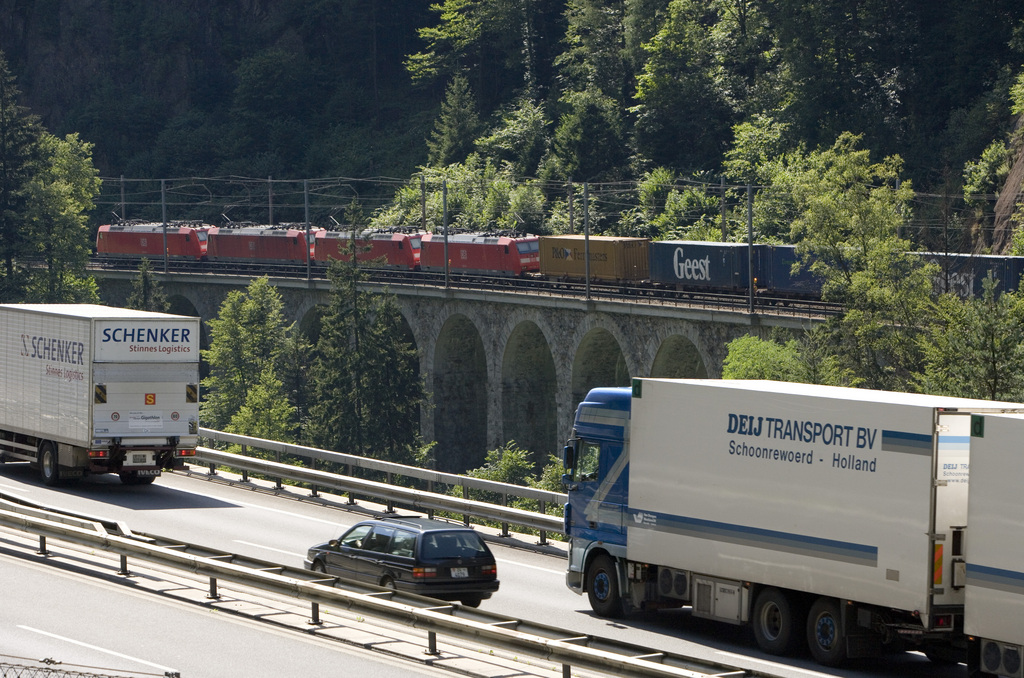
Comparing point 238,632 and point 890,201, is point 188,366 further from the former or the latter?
point 890,201

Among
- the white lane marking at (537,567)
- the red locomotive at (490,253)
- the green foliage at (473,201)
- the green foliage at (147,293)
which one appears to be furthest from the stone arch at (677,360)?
the green foliage at (147,293)

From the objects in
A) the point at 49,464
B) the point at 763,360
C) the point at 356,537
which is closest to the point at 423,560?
the point at 356,537

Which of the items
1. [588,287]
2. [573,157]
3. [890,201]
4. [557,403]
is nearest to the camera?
[890,201]

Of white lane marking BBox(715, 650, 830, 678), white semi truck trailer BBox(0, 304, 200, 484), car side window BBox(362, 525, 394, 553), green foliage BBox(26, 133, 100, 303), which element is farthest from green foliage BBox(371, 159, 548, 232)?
white lane marking BBox(715, 650, 830, 678)

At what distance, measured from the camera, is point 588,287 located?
63.6 metres

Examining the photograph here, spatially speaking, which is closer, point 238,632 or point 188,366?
point 238,632

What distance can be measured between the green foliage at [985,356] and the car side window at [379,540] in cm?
2081

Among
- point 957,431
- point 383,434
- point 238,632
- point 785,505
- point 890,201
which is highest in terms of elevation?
point 890,201

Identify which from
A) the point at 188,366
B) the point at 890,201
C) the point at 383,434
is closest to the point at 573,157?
the point at 383,434

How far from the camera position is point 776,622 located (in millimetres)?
18672

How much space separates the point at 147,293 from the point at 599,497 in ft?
248

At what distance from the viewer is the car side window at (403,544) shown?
67.4ft

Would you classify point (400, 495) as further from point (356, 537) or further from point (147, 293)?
point (147, 293)

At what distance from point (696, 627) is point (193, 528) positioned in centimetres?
1176
